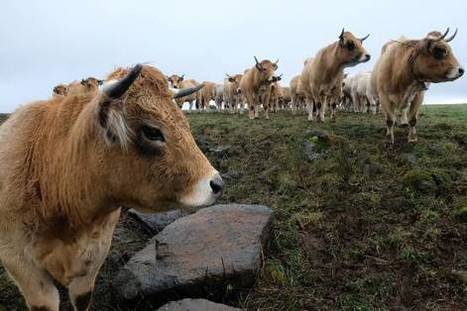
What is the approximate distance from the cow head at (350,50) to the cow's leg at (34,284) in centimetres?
1334

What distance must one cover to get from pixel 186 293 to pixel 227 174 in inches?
157

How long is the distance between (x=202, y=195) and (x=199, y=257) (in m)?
2.50

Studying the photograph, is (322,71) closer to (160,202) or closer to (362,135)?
(362,135)

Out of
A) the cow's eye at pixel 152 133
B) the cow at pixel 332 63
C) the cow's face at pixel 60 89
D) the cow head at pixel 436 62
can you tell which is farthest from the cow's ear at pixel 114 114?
the cow's face at pixel 60 89

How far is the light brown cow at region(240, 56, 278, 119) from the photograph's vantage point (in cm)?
2156

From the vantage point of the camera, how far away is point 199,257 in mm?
5938

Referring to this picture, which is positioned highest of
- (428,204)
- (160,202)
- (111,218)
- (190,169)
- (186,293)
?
(190,169)

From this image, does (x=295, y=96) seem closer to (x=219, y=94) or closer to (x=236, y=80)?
(x=236, y=80)

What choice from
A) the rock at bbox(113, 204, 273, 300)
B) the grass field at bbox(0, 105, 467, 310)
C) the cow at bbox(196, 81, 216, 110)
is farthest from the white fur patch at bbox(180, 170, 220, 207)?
the cow at bbox(196, 81, 216, 110)

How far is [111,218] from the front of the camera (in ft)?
15.4

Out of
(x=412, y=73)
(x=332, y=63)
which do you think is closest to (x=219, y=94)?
(x=332, y=63)

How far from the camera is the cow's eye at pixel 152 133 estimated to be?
12.4ft

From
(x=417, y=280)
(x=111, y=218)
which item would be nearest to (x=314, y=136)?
(x=417, y=280)

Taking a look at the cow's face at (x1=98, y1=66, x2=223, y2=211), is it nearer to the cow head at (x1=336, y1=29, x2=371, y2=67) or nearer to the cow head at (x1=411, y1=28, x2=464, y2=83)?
the cow head at (x1=411, y1=28, x2=464, y2=83)
